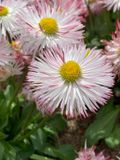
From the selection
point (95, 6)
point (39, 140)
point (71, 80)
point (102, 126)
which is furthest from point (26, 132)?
point (95, 6)

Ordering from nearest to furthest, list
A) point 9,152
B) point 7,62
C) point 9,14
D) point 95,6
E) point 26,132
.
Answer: point 7,62, point 9,14, point 9,152, point 26,132, point 95,6

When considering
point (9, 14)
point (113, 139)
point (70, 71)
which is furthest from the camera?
point (113, 139)

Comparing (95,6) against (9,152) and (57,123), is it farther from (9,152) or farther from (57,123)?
(9,152)

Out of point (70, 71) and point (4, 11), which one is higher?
point (4, 11)

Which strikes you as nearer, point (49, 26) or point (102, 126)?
point (49, 26)

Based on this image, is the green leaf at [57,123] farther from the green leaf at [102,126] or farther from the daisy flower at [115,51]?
the daisy flower at [115,51]

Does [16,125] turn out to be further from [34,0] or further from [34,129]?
[34,0]

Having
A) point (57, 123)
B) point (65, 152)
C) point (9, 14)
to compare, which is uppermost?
point (9, 14)

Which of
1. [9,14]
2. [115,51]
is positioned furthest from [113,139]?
[9,14]
